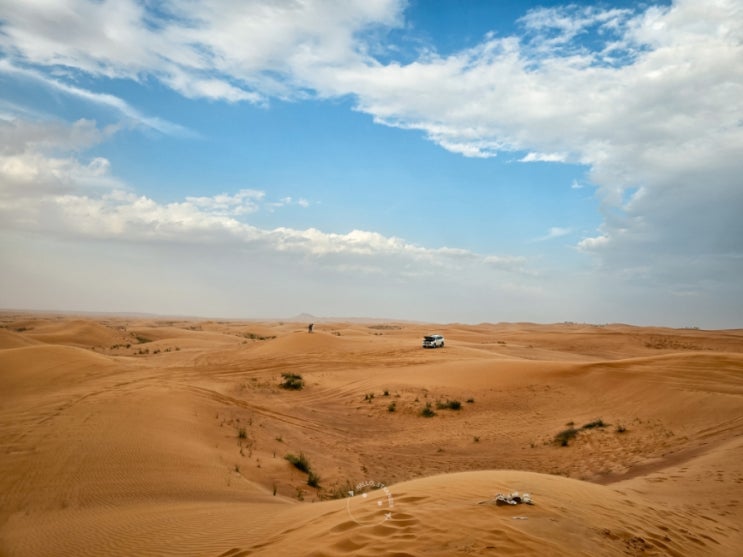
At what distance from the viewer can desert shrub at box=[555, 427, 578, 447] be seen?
13.6 m

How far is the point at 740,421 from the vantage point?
13281mm

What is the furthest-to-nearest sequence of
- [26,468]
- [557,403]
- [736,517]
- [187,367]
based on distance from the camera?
[187,367] → [557,403] → [26,468] → [736,517]

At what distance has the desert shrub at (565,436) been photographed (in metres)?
13.6

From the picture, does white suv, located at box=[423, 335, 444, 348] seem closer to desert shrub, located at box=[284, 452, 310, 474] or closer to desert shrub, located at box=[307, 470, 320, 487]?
desert shrub, located at box=[284, 452, 310, 474]

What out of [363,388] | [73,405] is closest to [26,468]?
[73,405]

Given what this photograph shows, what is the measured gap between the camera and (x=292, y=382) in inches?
845

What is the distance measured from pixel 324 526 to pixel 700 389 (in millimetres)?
17410

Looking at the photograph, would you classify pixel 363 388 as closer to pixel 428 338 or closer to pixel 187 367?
pixel 187 367

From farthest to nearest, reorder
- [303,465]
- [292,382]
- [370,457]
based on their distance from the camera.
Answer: [292,382], [370,457], [303,465]

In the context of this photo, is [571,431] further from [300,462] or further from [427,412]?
[300,462]

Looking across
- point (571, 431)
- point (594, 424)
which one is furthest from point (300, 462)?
point (594, 424)

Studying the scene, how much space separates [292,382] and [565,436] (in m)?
12.4

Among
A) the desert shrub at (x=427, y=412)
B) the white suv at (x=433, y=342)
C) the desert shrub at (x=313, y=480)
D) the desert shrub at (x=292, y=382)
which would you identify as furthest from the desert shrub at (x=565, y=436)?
the white suv at (x=433, y=342)

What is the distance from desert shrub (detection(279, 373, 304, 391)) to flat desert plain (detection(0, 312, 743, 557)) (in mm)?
214
